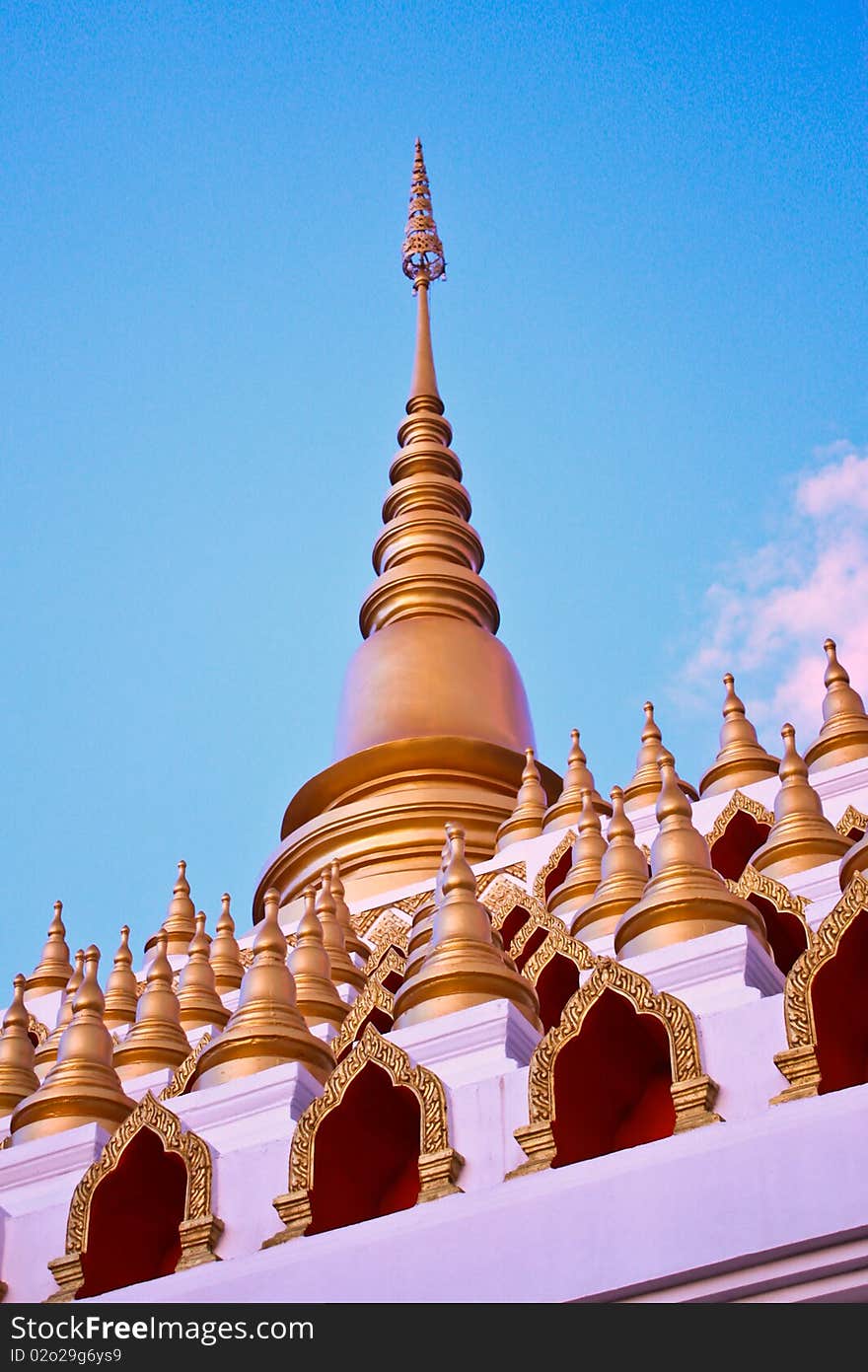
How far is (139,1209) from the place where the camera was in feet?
18.2

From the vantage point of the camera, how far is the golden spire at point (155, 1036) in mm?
7398

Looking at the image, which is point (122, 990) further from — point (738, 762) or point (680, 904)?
point (680, 904)

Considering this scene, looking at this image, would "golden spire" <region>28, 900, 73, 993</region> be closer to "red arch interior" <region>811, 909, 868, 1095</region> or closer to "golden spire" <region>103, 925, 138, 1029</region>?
"golden spire" <region>103, 925, 138, 1029</region>

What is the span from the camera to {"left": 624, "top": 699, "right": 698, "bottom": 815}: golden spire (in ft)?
30.2

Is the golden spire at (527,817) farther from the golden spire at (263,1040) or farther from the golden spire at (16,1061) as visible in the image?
the golden spire at (263,1040)

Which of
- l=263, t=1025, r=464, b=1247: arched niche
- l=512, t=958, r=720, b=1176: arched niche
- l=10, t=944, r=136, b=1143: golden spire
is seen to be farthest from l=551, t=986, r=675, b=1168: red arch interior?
l=10, t=944, r=136, b=1143: golden spire

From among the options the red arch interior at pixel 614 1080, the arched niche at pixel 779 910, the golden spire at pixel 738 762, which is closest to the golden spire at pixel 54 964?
the golden spire at pixel 738 762

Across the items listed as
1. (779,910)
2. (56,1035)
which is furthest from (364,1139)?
(56,1035)

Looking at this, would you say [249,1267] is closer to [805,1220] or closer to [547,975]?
[805,1220]

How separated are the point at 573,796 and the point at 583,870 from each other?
1.57m

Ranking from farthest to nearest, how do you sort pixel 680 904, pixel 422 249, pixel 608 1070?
pixel 422 249 → pixel 680 904 → pixel 608 1070

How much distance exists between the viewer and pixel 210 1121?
5727mm

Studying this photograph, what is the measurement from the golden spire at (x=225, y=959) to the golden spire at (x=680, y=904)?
324cm
